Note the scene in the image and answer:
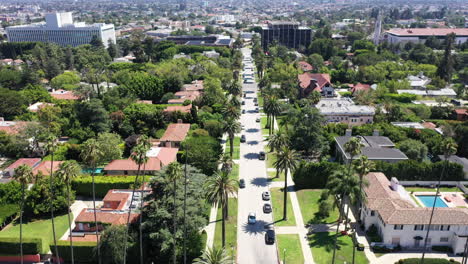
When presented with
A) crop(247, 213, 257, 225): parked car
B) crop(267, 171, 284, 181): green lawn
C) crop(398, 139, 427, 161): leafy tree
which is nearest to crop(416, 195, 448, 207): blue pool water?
crop(398, 139, 427, 161): leafy tree

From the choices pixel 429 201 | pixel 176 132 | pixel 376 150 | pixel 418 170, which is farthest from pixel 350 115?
pixel 176 132

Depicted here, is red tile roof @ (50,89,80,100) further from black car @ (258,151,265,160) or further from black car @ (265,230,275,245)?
black car @ (265,230,275,245)

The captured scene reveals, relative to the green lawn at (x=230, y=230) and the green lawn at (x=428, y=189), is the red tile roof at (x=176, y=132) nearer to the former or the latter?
the green lawn at (x=230, y=230)

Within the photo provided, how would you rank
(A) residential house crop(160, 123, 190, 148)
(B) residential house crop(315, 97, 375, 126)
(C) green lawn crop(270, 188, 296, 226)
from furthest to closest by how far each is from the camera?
(B) residential house crop(315, 97, 375, 126) < (A) residential house crop(160, 123, 190, 148) < (C) green lawn crop(270, 188, 296, 226)

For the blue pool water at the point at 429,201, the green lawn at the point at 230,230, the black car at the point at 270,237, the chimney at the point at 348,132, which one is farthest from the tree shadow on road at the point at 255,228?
the chimney at the point at 348,132

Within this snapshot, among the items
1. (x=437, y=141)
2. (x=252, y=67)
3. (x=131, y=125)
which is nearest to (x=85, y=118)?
(x=131, y=125)

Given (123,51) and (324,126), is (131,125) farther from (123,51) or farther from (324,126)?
(123,51)
